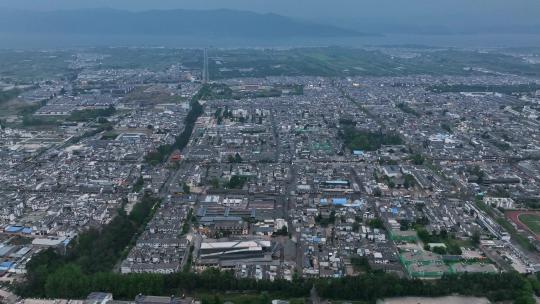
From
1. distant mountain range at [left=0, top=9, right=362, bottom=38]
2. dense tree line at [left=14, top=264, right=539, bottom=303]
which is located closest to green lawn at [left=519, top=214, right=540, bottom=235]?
dense tree line at [left=14, top=264, right=539, bottom=303]

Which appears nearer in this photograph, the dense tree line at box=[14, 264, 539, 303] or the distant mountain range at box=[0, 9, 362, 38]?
the dense tree line at box=[14, 264, 539, 303]

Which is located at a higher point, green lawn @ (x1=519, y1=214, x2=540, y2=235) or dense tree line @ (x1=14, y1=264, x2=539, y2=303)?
green lawn @ (x1=519, y1=214, x2=540, y2=235)

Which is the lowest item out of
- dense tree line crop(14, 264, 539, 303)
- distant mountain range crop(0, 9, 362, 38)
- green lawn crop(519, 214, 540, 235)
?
dense tree line crop(14, 264, 539, 303)

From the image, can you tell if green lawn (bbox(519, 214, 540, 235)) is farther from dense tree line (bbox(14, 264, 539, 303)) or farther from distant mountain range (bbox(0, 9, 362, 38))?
distant mountain range (bbox(0, 9, 362, 38))

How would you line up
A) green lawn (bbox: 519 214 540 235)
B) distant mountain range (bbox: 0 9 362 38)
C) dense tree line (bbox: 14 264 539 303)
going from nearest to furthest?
dense tree line (bbox: 14 264 539 303), green lawn (bbox: 519 214 540 235), distant mountain range (bbox: 0 9 362 38)

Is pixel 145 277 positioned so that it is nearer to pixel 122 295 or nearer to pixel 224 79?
pixel 122 295

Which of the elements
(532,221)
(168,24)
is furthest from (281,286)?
(168,24)

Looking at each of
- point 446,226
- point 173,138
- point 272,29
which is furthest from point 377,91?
point 272,29
